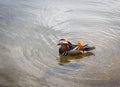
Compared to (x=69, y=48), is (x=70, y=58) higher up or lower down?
lower down

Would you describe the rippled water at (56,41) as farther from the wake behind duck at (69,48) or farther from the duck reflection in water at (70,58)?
the wake behind duck at (69,48)

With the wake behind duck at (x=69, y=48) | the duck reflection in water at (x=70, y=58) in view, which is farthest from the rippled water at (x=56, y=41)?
the wake behind duck at (x=69, y=48)

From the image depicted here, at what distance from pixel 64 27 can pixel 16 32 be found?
1465 mm

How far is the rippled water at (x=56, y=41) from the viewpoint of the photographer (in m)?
5.64

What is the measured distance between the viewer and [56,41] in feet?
23.5

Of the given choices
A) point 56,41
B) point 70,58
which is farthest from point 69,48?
point 56,41

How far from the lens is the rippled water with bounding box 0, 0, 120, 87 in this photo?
222 inches

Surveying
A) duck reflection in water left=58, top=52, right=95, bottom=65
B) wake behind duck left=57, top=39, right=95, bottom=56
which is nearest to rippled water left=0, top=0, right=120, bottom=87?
duck reflection in water left=58, top=52, right=95, bottom=65

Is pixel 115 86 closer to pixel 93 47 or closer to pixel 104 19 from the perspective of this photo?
pixel 93 47

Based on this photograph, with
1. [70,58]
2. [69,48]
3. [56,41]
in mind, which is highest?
[56,41]

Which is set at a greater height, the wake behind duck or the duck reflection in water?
the wake behind duck

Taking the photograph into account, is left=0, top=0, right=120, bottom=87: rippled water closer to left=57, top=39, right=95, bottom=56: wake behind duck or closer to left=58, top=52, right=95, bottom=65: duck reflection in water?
left=58, top=52, right=95, bottom=65: duck reflection in water

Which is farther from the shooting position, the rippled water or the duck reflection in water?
the duck reflection in water

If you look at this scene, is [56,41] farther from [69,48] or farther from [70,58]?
[70,58]
